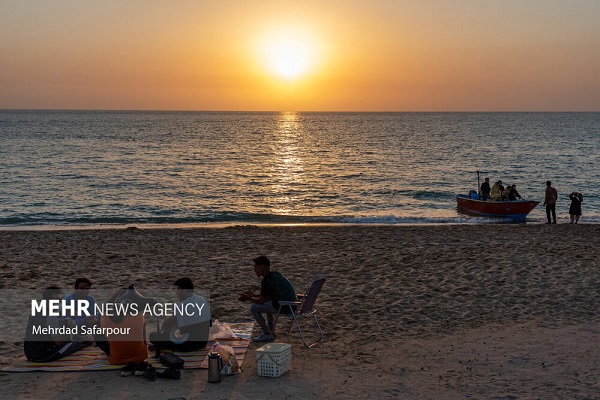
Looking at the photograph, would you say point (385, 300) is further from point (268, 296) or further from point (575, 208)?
point (575, 208)

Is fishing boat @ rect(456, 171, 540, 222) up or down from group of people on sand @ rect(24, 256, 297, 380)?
down

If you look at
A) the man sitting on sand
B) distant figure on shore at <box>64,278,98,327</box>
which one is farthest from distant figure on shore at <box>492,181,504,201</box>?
distant figure on shore at <box>64,278,98,327</box>

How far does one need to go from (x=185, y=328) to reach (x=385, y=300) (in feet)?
13.8

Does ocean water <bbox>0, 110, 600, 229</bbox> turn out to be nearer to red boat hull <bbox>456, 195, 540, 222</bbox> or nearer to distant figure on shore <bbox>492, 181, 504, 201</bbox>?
red boat hull <bbox>456, 195, 540, 222</bbox>

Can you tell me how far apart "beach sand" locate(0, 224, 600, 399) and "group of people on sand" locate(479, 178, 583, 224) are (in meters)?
3.75

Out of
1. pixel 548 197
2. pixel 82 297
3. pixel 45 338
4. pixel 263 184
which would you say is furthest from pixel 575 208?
pixel 263 184

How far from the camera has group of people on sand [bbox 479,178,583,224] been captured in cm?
2411

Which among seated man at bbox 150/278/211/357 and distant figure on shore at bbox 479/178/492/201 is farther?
distant figure on shore at bbox 479/178/492/201

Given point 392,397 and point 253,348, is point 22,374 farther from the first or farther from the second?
point 392,397

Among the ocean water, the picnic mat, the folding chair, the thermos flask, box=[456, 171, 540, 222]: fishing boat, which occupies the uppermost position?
the folding chair

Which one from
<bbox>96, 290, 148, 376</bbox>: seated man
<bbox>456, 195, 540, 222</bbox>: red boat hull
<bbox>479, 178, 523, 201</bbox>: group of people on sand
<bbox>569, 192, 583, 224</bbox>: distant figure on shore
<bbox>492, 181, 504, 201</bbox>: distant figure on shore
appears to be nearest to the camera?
<bbox>96, 290, 148, 376</bbox>: seated man

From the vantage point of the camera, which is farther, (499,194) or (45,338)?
(499,194)

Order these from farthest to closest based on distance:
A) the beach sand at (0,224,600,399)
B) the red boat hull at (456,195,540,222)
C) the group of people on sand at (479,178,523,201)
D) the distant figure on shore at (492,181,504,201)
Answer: the distant figure on shore at (492,181,504,201), the group of people on sand at (479,178,523,201), the red boat hull at (456,195,540,222), the beach sand at (0,224,600,399)

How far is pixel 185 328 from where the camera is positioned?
836 centimetres
